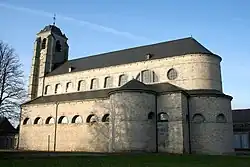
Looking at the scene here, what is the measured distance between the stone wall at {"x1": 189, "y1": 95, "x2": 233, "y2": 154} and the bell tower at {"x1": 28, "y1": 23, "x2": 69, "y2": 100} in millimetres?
21054

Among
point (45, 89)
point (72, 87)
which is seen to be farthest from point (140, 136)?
point (45, 89)

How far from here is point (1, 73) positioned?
23188mm

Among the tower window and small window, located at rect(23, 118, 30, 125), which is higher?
the tower window

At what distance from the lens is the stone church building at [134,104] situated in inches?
941

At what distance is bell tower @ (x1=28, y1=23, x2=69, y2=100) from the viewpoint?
37969 mm

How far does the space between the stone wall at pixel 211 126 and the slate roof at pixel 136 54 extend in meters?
5.29

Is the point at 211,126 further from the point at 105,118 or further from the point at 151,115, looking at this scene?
the point at 105,118

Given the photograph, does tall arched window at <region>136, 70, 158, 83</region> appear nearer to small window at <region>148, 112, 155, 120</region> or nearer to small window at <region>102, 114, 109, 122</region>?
small window at <region>148, 112, 155, 120</region>

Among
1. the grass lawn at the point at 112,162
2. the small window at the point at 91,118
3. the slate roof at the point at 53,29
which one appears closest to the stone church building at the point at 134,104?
the small window at the point at 91,118

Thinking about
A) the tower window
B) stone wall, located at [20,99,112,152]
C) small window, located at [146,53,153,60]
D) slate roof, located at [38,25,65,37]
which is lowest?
stone wall, located at [20,99,112,152]

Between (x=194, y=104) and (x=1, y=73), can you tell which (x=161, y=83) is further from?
(x=1, y=73)

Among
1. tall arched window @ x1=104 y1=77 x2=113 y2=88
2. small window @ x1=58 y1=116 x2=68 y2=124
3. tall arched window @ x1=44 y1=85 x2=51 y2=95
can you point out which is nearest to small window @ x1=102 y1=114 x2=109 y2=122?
tall arched window @ x1=104 y1=77 x2=113 y2=88

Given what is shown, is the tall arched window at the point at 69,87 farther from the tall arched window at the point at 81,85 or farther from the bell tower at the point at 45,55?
the bell tower at the point at 45,55

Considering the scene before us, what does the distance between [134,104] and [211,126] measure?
7059 millimetres
